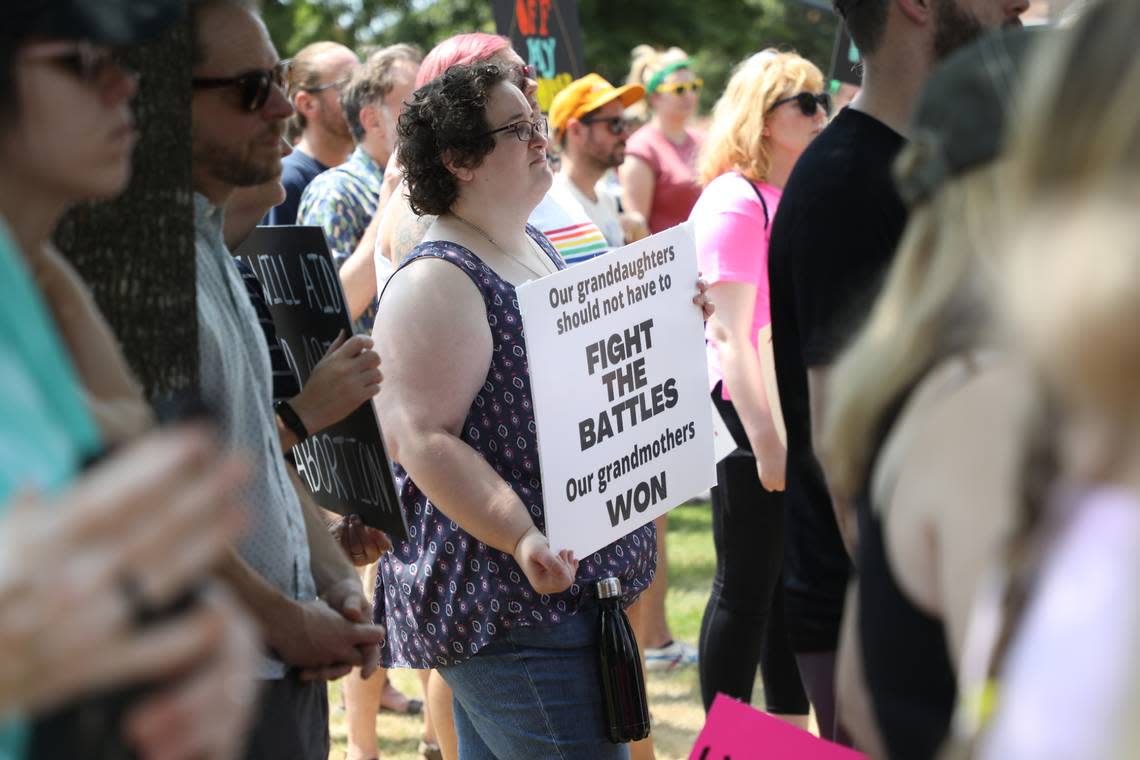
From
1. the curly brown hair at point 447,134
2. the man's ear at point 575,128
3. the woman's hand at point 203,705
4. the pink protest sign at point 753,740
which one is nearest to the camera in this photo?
the woman's hand at point 203,705

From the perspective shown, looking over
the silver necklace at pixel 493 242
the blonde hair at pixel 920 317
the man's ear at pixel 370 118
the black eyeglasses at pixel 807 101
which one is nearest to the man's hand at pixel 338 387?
the silver necklace at pixel 493 242

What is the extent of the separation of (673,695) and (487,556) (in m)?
2.72

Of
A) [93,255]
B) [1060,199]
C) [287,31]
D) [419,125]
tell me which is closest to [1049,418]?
[1060,199]

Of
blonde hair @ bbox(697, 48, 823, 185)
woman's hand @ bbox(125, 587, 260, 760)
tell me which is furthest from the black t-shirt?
blonde hair @ bbox(697, 48, 823, 185)

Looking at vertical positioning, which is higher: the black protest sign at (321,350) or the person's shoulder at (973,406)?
the person's shoulder at (973,406)

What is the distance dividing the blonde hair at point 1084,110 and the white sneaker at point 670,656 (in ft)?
15.6

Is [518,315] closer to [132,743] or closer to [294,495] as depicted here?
[294,495]

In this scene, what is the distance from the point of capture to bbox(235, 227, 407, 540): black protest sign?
8.85 feet

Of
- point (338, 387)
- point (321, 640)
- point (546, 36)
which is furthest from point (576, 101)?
point (321, 640)

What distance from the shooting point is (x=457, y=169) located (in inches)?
122

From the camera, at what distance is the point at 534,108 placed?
10.7 feet

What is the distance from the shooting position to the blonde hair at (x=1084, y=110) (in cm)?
115

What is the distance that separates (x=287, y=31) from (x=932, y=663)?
68.3 feet

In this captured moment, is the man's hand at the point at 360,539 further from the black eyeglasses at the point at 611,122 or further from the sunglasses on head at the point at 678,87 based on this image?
the sunglasses on head at the point at 678,87
